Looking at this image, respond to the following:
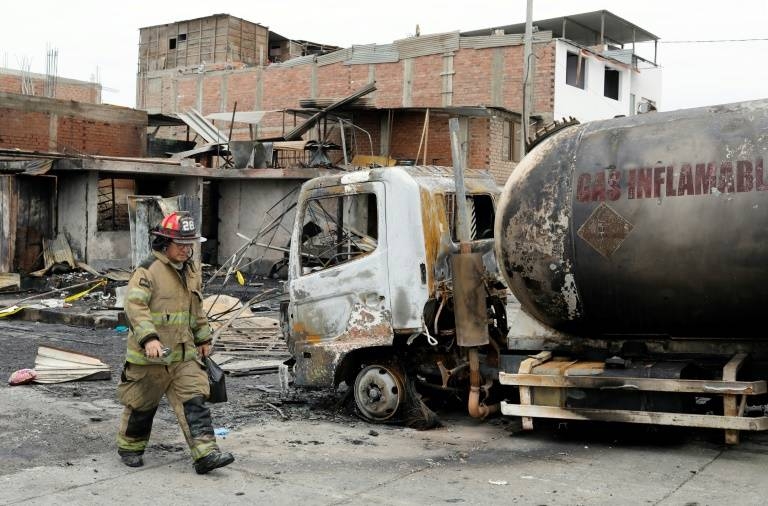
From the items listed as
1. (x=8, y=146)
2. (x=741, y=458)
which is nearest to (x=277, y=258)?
(x=8, y=146)

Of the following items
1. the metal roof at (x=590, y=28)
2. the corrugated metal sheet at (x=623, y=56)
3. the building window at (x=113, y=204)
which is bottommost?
the building window at (x=113, y=204)

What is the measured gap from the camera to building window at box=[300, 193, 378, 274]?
24.1 feet

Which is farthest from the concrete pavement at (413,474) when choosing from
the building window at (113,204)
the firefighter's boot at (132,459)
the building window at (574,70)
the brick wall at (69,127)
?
the building window at (574,70)

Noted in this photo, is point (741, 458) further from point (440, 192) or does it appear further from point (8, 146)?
point (8, 146)

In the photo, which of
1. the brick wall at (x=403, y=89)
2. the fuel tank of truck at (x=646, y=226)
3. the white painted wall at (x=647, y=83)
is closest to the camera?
the fuel tank of truck at (x=646, y=226)

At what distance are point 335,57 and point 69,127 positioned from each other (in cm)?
1481

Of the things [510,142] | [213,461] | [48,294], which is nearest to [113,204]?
[48,294]

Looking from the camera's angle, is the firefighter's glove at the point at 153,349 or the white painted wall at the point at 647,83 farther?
the white painted wall at the point at 647,83

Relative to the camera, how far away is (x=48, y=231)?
817 inches

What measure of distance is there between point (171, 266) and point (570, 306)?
9.63 ft

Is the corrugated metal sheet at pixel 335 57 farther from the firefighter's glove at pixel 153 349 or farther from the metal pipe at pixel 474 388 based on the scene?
the firefighter's glove at pixel 153 349

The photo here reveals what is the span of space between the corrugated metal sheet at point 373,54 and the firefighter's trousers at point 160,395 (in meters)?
29.6

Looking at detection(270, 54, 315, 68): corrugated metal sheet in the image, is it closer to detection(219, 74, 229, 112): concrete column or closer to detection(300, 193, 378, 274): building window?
detection(219, 74, 229, 112): concrete column

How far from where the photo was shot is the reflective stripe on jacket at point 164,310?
5.61m
